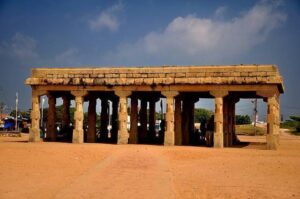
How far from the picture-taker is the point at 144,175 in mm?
13688

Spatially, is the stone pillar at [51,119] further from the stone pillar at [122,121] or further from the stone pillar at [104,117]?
the stone pillar at [122,121]

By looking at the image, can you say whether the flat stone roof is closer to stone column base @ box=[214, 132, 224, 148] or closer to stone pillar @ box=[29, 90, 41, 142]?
stone pillar @ box=[29, 90, 41, 142]

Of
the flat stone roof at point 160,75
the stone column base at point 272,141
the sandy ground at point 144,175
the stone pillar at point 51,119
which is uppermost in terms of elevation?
the flat stone roof at point 160,75

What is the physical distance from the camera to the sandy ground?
11141 mm

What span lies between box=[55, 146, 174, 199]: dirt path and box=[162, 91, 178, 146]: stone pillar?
6884mm

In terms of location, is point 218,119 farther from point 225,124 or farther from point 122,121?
point 122,121

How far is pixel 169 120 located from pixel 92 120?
6.98 m

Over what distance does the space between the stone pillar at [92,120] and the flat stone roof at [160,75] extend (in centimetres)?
363

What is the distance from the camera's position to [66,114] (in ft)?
102

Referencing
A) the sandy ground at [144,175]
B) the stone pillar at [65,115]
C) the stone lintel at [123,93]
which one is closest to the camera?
the sandy ground at [144,175]

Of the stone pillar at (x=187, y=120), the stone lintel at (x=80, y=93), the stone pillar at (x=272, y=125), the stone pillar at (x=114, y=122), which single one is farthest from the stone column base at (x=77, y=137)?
the stone pillar at (x=272, y=125)

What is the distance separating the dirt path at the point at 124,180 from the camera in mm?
10898

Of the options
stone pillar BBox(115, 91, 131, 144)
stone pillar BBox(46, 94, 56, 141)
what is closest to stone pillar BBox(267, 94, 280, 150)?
stone pillar BBox(115, 91, 131, 144)

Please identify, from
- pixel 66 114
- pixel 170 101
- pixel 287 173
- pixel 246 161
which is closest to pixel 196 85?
pixel 170 101
